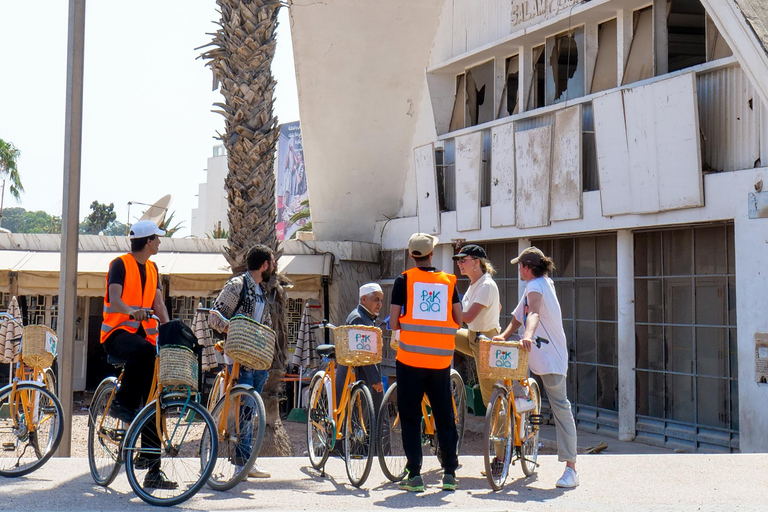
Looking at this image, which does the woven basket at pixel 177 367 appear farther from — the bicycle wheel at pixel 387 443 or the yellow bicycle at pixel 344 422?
the bicycle wheel at pixel 387 443

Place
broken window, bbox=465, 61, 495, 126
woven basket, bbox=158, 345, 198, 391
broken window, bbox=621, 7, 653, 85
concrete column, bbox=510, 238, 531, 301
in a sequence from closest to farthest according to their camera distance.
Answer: woven basket, bbox=158, 345, 198, 391
broken window, bbox=621, 7, 653, 85
concrete column, bbox=510, 238, 531, 301
broken window, bbox=465, 61, 495, 126

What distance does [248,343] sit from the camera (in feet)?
19.6

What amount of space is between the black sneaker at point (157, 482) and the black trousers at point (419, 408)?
160cm

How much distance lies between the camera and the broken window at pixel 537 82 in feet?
48.4

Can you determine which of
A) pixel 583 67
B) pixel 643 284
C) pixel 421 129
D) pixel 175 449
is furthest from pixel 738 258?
pixel 421 129

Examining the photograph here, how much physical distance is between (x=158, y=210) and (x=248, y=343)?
40.3 feet

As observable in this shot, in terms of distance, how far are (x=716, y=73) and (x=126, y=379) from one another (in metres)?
8.11

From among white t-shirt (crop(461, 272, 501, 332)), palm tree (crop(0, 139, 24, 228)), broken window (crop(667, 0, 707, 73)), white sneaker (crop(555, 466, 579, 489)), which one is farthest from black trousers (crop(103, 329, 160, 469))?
palm tree (crop(0, 139, 24, 228))

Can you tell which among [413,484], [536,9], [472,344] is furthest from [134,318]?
[536,9]

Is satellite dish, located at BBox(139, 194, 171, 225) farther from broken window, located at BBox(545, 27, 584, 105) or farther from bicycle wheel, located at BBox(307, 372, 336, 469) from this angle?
bicycle wheel, located at BBox(307, 372, 336, 469)

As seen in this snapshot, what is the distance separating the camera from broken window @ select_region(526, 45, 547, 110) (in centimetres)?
1474

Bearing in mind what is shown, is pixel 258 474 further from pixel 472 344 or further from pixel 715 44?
pixel 715 44

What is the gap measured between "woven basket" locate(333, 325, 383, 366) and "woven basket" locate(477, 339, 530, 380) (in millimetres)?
833

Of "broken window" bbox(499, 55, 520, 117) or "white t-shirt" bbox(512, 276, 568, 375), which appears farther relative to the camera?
"broken window" bbox(499, 55, 520, 117)
